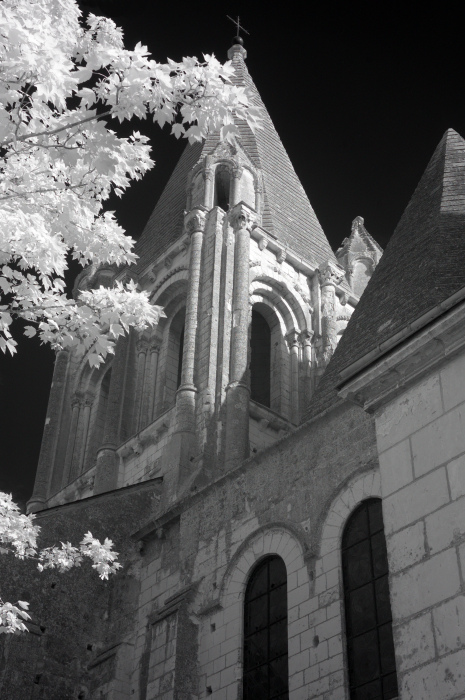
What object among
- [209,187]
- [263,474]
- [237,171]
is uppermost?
[237,171]

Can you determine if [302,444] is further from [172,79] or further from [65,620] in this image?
[172,79]

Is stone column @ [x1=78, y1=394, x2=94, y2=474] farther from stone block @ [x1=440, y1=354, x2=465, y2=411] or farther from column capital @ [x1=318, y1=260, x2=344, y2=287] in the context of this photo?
stone block @ [x1=440, y1=354, x2=465, y2=411]

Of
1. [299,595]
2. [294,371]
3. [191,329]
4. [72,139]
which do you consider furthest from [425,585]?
[294,371]

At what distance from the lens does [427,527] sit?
225 inches

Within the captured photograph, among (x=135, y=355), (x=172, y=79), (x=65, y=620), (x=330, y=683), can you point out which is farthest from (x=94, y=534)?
(x=172, y=79)

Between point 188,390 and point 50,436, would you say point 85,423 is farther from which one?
point 188,390

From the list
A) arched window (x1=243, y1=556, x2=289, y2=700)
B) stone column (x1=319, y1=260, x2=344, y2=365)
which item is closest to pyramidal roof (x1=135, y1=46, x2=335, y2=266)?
stone column (x1=319, y1=260, x2=344, y2=365)

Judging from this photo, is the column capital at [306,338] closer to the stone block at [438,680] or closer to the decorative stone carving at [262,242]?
the decorative stone carving at [262,242]

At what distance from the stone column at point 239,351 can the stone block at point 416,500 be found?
1162 cm

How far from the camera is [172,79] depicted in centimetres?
712

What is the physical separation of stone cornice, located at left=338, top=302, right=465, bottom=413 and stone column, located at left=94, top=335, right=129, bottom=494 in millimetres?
13700

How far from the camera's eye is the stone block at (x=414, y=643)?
5367 mm

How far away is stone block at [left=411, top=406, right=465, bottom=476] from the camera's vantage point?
19.1 ft

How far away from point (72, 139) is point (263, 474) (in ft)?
26.3
